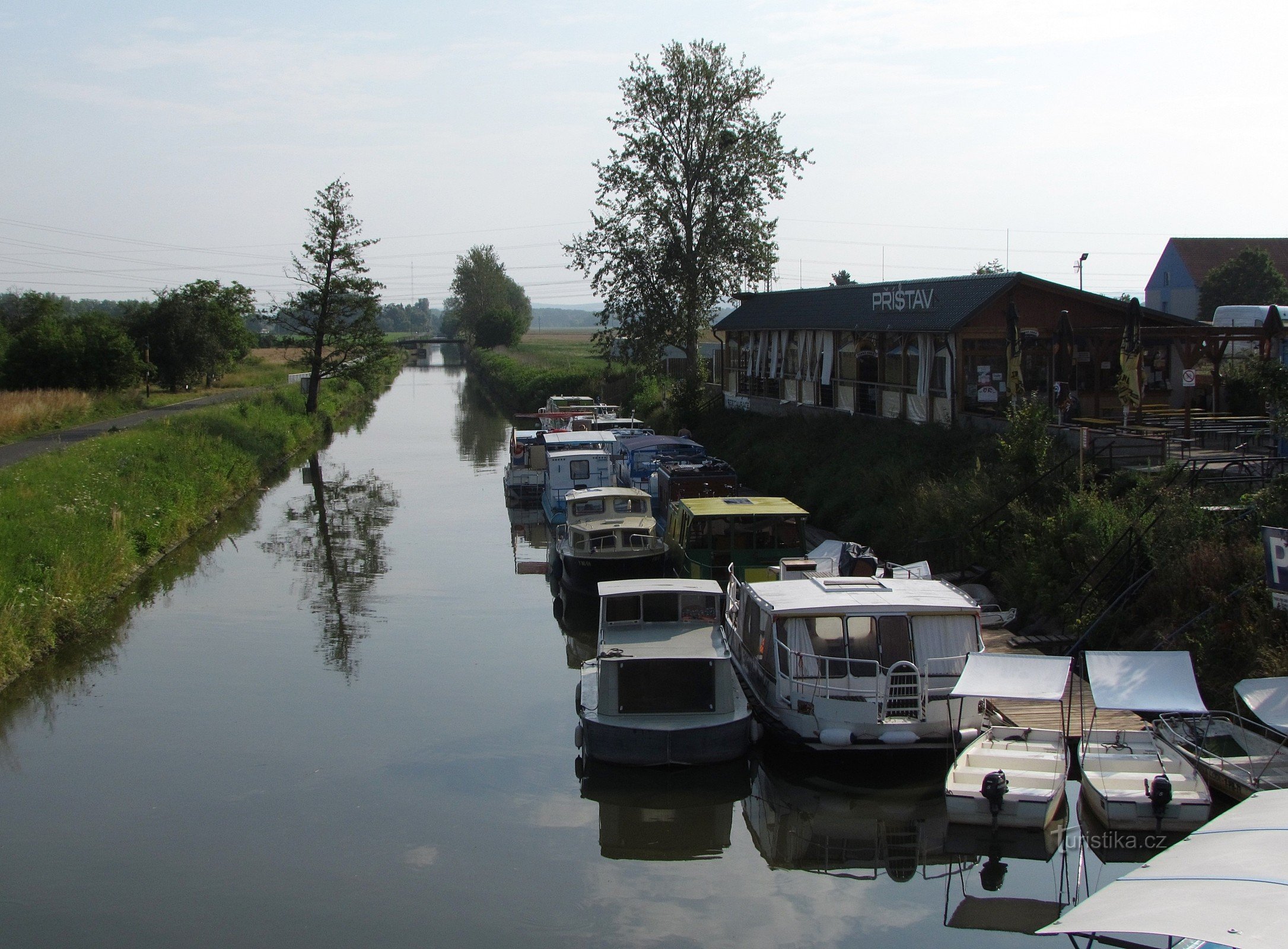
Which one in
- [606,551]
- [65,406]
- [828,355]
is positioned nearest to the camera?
[606,551]

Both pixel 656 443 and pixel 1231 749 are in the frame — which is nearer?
pixel 1231 749

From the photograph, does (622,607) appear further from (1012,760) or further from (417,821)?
(1012,760)

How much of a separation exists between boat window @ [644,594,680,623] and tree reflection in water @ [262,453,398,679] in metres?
5.26

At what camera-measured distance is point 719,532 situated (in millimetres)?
21875

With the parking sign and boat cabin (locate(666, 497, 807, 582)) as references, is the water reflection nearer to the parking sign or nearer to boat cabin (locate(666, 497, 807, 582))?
boat cabin (locate(666, 497, 807, 582))

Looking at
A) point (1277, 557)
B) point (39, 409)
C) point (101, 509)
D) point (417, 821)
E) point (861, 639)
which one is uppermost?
point (39, 409)

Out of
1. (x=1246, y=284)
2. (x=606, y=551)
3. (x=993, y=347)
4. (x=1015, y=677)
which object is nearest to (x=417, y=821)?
(x=1015, y=677)

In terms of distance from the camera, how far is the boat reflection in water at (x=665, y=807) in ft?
42.9

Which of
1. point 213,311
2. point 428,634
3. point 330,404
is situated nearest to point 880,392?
point 428,634

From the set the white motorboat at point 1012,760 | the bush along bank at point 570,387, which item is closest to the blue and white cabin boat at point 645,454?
the bush along bank at point 570,387

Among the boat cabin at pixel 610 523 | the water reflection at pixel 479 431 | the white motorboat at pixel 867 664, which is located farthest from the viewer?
the water reflection at pixel 479 431

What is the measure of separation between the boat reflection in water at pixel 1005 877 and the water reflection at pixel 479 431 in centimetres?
3394

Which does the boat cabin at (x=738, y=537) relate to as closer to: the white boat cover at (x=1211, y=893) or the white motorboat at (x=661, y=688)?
the white motorboat at (x=661, y=688)

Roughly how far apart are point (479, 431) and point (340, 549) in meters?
31.0
